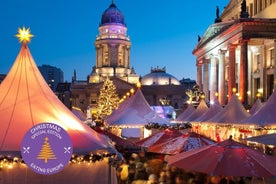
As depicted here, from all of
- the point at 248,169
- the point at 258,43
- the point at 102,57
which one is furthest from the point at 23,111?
the point at 102,57

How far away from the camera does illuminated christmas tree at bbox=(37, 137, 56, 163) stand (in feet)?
28.8

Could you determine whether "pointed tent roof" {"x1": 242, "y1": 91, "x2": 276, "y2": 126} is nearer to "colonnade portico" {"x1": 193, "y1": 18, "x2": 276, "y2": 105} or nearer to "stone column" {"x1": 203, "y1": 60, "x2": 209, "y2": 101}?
"colonnade portico" {"x1": 193, "y1": 18, "x2": 276, "y2": 105}

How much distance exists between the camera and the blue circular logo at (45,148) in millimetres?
8867

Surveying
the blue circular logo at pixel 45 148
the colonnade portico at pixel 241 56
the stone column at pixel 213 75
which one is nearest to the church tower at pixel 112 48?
the colonnade portico at pixel 241 56

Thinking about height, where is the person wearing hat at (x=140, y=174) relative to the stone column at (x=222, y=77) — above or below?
below

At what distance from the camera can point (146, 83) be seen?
395 ft

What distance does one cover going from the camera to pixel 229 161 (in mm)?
10547

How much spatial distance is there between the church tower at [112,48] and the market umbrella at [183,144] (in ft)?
325

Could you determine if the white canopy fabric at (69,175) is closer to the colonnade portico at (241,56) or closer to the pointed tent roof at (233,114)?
the pointed tent roof at (233,114)

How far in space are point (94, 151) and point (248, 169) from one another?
3.35 meters

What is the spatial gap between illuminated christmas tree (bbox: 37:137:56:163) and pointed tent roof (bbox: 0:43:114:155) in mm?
872

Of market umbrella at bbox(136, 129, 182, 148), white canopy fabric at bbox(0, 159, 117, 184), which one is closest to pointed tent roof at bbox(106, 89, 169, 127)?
market umbrella at bbox(136, 129, 182, 148)

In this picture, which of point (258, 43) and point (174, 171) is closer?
point (174, 171)

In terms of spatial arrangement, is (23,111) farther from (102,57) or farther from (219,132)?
(102,57)
